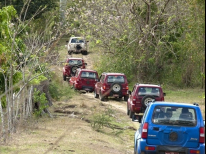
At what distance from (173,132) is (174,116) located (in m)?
0.40

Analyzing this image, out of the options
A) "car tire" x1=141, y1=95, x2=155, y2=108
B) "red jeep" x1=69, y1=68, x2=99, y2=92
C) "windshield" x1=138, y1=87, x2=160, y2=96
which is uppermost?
"windshield" x1=138, y1=87, x2=160, y2=96

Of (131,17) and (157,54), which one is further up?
(131,17)

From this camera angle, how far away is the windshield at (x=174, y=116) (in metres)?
10.8

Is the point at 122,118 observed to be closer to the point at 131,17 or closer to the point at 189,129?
the point at 189,129

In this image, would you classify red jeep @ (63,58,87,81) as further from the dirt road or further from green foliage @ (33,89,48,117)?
green foliage @ (33,89,48,117)

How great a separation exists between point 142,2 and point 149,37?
2.45 m

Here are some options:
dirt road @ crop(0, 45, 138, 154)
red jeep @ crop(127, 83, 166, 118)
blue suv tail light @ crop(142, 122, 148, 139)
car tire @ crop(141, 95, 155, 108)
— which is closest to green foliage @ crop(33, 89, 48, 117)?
dirt road @ crop(0, 45, 138, 154)

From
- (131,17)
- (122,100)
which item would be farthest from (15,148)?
(131,17)

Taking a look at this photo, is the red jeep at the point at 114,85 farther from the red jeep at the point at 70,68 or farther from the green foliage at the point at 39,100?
the green foliage at the point at 39,100

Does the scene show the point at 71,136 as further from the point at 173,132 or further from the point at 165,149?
the point at 173,132

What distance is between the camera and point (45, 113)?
1759 cm

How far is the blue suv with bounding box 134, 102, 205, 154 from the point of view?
10758mm

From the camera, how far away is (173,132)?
10.8 meters

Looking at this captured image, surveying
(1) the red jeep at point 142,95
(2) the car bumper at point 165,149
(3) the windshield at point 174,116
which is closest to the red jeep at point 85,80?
(1) the red jeep at point 142,95
